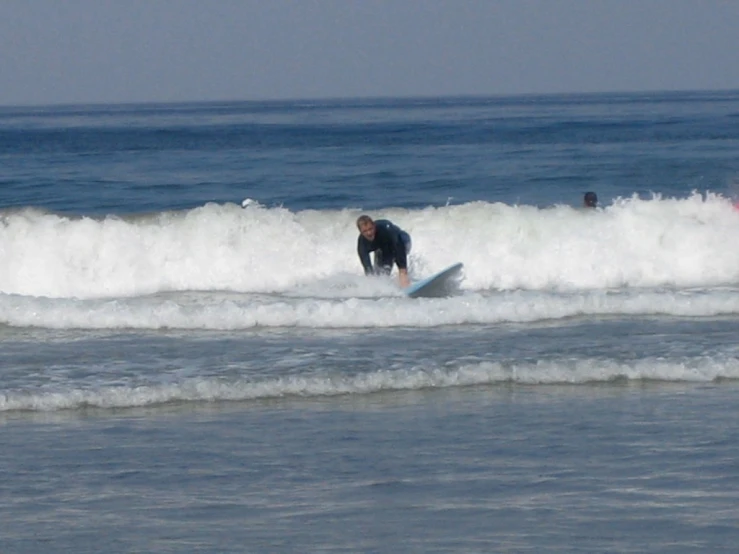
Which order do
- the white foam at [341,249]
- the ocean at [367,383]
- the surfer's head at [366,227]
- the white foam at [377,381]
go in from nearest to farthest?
the ocean at [367,383] → the white foam at [377,381] → the surfer's head at [366,227] → the white foam at [341,249]

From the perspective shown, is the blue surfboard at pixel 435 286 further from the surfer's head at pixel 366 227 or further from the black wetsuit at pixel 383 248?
the surfer's head at pixel 366 227

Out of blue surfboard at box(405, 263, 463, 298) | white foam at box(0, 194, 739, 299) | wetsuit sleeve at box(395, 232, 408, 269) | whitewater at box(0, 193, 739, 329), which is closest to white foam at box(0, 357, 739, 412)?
blue surfboard at box(405, 263, 463, 298)

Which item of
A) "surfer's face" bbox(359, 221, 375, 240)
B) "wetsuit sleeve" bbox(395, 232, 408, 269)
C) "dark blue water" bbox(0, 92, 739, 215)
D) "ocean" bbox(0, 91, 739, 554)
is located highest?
"dark blue water" bbox(0, 92, 739, 215)

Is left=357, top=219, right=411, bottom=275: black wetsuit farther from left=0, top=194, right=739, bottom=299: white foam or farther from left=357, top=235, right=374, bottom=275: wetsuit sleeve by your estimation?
left=0, top=194, right=739, bottom=299: white foam

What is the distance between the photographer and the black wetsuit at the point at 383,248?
17.0 meters

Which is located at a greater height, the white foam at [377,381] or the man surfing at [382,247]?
the man surfing at [382,247]

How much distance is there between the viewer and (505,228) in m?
20.8

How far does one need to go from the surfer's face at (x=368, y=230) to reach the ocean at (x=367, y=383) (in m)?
0.60

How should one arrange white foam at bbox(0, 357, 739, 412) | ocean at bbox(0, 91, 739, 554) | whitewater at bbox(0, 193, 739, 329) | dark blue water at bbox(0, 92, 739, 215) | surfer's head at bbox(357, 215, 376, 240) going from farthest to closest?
dark blue water at bbox(0, 92, 739, 215) < whitewater at bbox(0, 193, 739, 329) < surfer's head at bbox(357, 215, 376, 240) < white foam at bbox(0, 357, 739, 412) < ocean at bbox(0, 91, 739, 554)

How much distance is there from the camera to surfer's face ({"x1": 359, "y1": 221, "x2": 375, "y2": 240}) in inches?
660

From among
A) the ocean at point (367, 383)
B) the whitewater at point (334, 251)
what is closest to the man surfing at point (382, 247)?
the ocean at point (367, 383)

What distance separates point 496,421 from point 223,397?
235 cm

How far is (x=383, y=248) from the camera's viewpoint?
17234 millimetres

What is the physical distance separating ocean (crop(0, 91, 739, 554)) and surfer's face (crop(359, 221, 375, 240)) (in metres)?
0.60
